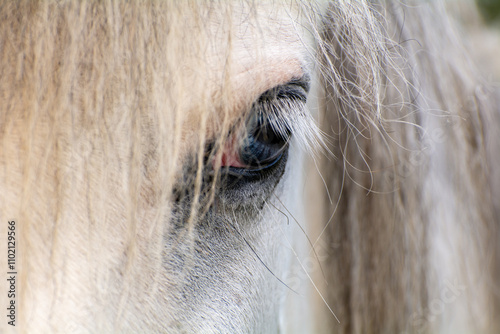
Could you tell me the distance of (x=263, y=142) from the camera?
0.47 metres

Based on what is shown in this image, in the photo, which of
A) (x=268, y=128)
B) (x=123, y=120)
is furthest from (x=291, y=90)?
(x=123, y=120)

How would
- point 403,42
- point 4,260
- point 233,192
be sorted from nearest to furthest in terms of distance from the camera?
point 4,260 → point 233,192 → point 403,42

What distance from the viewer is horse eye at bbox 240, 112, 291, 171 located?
450mm

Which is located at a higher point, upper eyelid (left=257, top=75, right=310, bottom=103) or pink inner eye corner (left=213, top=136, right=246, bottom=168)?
upper eyelid (left=257, top=75, right=310, bottom=103)

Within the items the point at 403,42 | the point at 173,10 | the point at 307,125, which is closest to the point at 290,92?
the point at 307,125

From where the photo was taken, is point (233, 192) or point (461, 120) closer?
point (233, 192)

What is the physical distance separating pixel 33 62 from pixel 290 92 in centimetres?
26

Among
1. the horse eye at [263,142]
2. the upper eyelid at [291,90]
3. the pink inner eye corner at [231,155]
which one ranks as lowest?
the pink inner eye corner at [231,155]

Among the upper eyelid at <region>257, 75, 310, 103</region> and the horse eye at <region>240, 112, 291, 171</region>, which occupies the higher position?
the upper eyelid at <region>257, 75, 310, 103</region>

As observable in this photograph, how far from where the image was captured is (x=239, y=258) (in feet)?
1.56

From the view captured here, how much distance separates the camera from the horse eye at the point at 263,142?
45 cm

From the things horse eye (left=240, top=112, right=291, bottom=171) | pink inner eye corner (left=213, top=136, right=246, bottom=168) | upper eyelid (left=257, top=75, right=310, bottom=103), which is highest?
upper eyelid (left=257, top=75, right=310, bottom=103)

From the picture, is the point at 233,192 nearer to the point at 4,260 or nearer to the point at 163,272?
the point at 163,272

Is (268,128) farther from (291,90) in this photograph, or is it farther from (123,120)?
(123,120)
